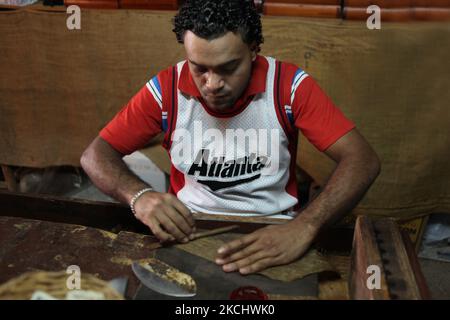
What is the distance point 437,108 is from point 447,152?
0.26m

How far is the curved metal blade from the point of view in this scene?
1.23m

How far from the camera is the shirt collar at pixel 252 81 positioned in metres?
1.71

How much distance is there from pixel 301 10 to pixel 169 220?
1.58 m

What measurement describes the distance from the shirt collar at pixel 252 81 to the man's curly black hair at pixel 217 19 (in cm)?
15

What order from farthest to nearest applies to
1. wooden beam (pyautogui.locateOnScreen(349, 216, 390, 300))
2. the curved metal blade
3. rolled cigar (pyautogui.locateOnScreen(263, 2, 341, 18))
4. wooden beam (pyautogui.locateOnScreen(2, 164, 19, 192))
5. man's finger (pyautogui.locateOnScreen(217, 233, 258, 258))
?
wooden beam (pyautogui.locateOnScreen(2, 164, 19, 192))
rolled cigar (pyautogui.locateOnScreen(263, 2, 341, 18))
man's finger (pyautogui.locateOnScreen(217, 233, 258, 258))
the curved metal blade
wooden beam (pyautogui.locateOnScreen(349, 216, 390, 300))

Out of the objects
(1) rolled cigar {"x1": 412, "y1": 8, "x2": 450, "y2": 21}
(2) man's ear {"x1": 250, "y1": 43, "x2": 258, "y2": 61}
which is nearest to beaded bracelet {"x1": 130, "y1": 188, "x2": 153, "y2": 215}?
(2) man's ear {"x1": 250, "y1": 43, "x2": 258, "y2": 61}

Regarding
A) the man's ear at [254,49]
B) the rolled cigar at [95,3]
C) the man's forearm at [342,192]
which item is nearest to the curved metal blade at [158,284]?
the man's forearm at [342,192]

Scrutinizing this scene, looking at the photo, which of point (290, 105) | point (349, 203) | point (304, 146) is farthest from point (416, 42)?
point (349, 203)

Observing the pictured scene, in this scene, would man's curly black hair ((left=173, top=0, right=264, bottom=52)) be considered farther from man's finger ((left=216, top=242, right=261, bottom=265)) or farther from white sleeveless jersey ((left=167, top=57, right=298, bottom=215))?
man's finger ((left=216, top=242, right=261, bottom=265))

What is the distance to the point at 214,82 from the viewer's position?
1566 millimetres

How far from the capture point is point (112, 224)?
1701 millimetres

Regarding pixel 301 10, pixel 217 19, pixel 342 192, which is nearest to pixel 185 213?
pixel 342 192

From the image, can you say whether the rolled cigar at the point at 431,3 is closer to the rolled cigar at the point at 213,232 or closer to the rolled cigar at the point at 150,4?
the rolled cigar at the point at 150,4

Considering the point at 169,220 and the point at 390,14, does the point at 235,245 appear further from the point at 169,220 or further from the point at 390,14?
the point at 390,14
